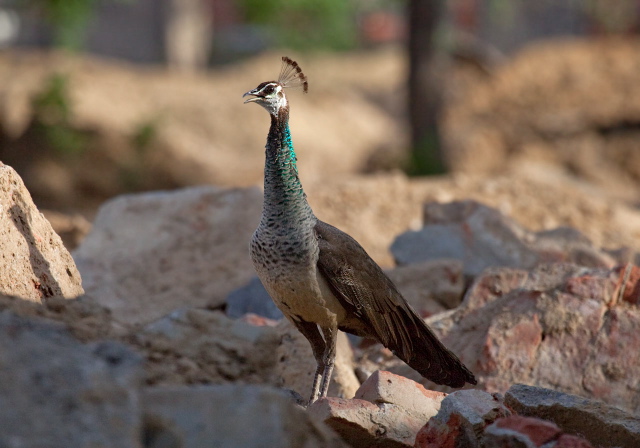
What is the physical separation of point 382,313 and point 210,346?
96 centimetres

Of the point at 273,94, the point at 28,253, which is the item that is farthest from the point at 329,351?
the point at 28,253

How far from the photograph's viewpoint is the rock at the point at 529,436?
3402 millimetres

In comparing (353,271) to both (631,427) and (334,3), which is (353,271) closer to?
(631,427)

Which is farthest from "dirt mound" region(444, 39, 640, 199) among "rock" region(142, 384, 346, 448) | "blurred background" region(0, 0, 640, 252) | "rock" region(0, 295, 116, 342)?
"rock" region(142, 384, 346, 448)

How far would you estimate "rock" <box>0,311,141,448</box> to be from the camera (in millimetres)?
2660

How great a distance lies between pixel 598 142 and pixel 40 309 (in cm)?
1353

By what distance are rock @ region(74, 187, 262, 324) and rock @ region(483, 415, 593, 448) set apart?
146 inches

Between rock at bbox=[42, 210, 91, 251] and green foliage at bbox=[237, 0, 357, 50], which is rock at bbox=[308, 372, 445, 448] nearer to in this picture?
rock at bbox=[42, 210, 91, 251]

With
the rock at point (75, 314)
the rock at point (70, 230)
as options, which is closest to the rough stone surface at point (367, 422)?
the rock at point (75, 314)

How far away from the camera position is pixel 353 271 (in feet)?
15.7

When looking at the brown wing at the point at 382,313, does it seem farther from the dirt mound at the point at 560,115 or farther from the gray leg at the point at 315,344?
the dirt mound at the point at 560,115

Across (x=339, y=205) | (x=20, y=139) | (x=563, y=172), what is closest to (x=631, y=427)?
(x=339, y=205)

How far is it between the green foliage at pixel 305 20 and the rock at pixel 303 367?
12.7 meters

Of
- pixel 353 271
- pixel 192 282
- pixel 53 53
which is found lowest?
pixel 192 282
